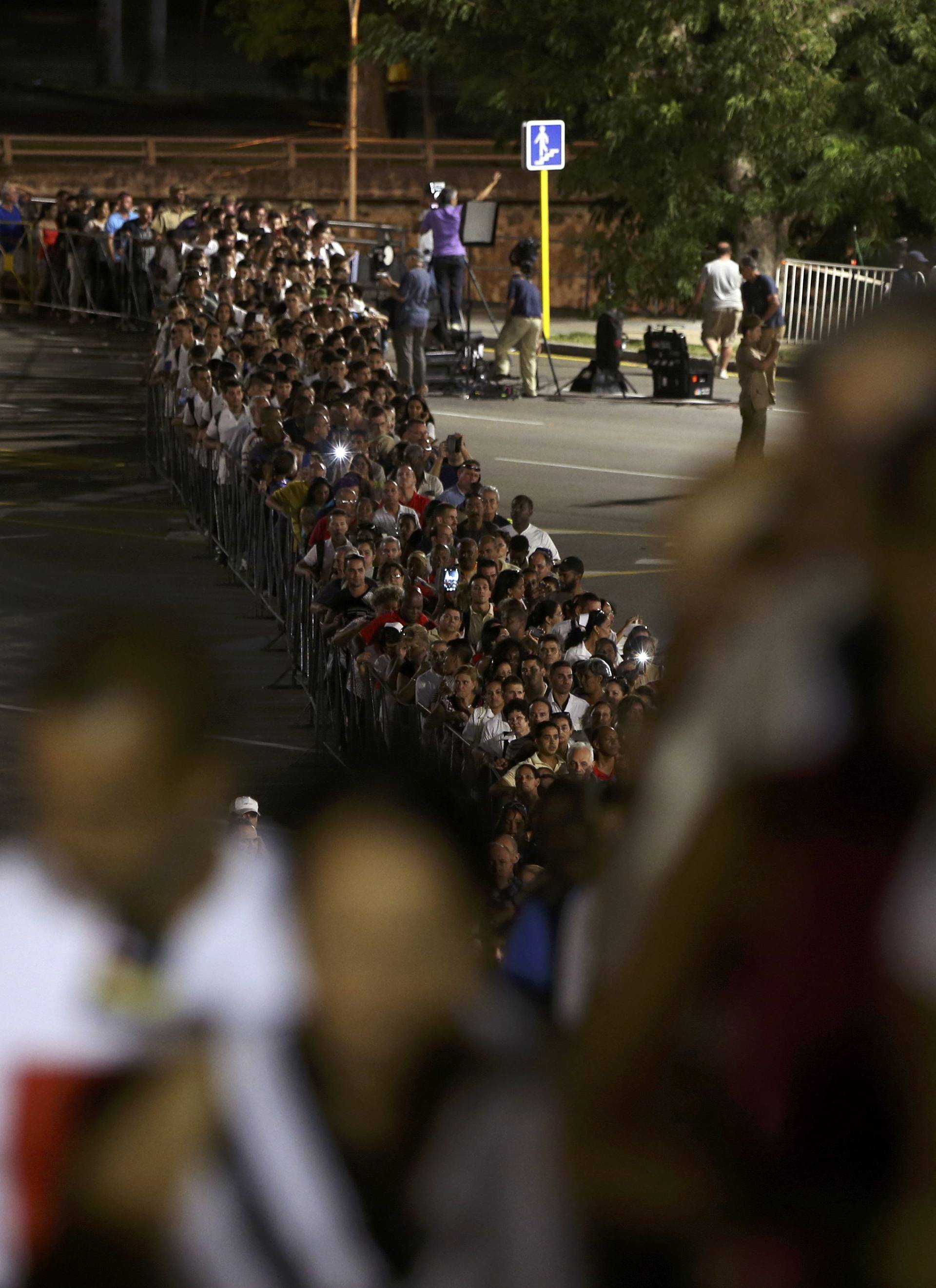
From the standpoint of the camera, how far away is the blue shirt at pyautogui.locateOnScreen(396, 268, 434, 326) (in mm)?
25234

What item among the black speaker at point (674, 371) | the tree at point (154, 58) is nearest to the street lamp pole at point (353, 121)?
the black speaker at point (674, 371)

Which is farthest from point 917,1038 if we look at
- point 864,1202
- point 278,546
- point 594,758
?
point 278,546

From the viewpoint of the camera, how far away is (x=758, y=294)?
78.2 ft

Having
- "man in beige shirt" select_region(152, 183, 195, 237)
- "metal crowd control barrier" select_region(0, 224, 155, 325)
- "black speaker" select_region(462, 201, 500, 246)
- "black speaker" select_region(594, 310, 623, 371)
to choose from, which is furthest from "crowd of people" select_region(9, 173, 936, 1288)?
"man in beige shirt" select_region(152, 183, 195, 237)

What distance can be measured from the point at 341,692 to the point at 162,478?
10.6 meters

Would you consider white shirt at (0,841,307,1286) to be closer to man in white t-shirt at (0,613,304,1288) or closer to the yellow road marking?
man in white t-shirt at (0,613,304,1288)

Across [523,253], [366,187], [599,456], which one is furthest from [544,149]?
[366,187]

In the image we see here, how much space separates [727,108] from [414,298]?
10.0m

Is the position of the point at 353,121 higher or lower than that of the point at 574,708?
higher

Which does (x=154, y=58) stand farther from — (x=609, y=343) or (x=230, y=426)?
(x=230, y=426)

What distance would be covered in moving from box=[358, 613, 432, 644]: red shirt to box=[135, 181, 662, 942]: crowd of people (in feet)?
0.05

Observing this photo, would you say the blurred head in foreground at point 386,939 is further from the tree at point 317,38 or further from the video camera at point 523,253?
the tree at point 317,38

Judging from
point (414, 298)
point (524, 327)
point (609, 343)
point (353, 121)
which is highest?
point (353, 121)

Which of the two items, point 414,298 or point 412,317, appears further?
point 412,317
